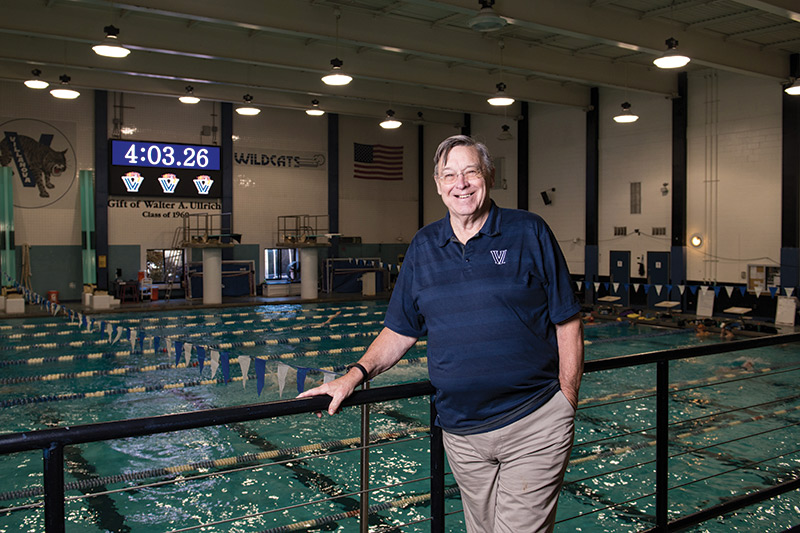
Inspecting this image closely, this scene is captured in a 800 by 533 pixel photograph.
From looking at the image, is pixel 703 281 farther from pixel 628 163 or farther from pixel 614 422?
pixel 614 422

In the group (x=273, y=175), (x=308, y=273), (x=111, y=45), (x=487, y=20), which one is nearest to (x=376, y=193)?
(x=273, y=175)

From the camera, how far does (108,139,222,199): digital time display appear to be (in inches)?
850

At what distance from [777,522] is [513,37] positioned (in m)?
13.2

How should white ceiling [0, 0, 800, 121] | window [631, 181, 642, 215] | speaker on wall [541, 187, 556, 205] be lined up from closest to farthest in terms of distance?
1. white ceiling [0, 0, 800, 121]
2. window [631, 181, 642, 215]
3. speaker on wall [541, 187, 556, 205]

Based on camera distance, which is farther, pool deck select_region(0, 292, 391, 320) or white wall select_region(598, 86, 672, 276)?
white wall select_region(598, 86, 672, 276)

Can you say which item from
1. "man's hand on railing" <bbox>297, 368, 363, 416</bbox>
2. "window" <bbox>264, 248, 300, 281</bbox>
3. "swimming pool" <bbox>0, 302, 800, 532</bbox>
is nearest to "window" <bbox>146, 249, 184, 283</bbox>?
"window" <bbox>264, 248, 300, 281</bbox>

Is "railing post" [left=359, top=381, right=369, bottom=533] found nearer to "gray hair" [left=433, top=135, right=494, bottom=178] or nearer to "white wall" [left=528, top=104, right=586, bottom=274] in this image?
"gray hair" [left=433, top=135, right=494, bottom=178]

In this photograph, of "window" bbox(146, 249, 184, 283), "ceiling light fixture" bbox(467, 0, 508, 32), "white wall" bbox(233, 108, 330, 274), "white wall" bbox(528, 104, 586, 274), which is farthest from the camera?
"white wall" bbox(233, 108, 330, 274)

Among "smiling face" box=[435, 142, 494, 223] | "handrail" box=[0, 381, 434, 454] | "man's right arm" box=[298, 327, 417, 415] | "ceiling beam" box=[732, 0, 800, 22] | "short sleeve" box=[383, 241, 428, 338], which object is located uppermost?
"ceiling beam" box=[732, 0, 800, 22]

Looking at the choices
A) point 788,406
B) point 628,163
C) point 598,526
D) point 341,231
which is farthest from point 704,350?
point 341,231

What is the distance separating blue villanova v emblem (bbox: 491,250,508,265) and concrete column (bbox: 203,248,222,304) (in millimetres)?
18767

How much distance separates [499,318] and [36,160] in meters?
21.8

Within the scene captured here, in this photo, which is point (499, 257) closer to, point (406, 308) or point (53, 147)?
point (406, 308)

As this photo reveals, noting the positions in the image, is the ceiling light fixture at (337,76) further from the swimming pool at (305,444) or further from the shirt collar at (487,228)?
the shirt collar at (487,228)
